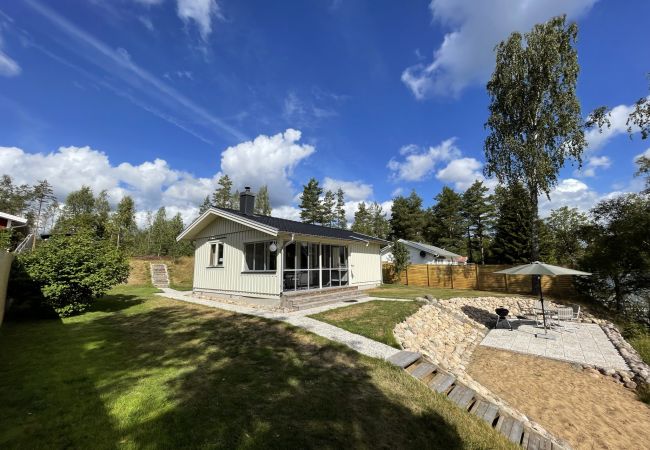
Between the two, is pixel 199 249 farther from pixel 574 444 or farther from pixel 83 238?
pixel 574 444

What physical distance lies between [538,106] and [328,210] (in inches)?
1391

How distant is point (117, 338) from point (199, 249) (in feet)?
29.9

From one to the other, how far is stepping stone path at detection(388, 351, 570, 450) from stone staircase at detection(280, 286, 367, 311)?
17.9 ft

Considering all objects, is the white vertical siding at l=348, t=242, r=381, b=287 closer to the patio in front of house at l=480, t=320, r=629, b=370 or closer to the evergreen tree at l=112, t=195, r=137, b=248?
the patio in front of house at l=480, t=320, r=629, b=370

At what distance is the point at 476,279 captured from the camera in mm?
19875

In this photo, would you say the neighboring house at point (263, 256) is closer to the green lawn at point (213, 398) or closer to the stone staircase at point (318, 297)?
the stone staircase at point (318, 297)

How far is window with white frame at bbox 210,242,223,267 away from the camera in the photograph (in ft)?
46.9

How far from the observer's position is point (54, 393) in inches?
157

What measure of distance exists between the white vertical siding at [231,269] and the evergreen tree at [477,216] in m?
37.0

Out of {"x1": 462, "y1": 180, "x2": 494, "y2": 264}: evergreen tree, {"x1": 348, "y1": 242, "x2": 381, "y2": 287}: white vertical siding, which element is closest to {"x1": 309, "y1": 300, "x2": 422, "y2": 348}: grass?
{"x1": 348, "y1": 242, "x2": 381, "y2": 287}: white vertical siding

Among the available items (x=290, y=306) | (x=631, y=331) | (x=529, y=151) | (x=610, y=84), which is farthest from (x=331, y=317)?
(x=610, y=84)

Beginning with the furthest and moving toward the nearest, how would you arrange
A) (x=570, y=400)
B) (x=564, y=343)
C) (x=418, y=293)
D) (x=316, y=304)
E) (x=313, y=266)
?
(x=418, y=293) < (x=313, y=266) < (x=316, y=304) < (x=564, y=343) < (x=570, y=400)

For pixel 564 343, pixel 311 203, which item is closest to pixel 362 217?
pixel 311 203

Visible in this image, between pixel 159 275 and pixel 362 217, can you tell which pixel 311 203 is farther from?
pixel 159 275
